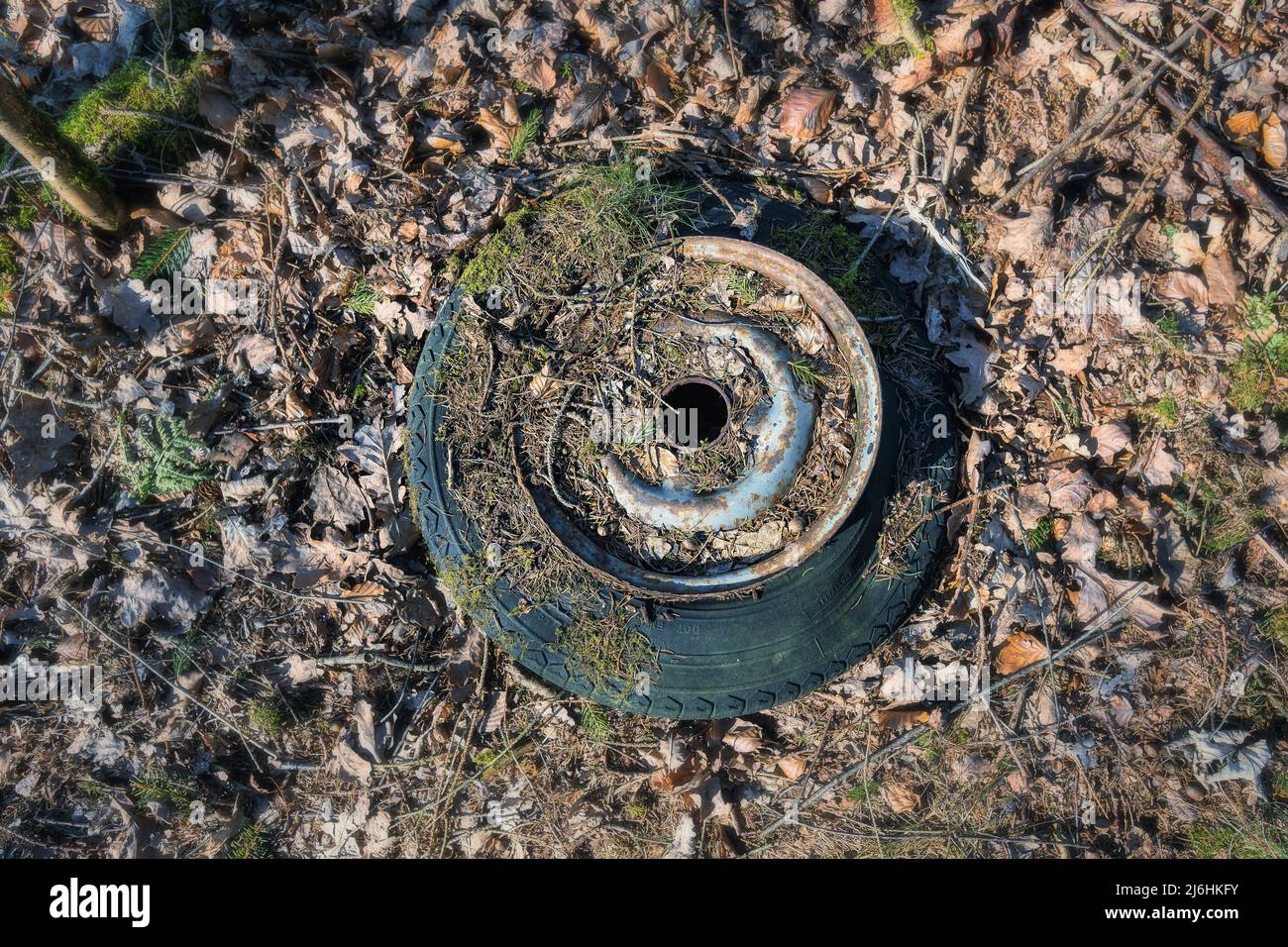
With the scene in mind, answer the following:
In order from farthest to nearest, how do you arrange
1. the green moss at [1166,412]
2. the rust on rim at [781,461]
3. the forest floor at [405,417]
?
the green moss at [1166,412] < the forest floor at [405,417] < the rust on rim at [781,461]

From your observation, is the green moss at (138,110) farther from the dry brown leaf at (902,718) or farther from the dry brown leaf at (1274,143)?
the dry brown leaf at (1274,143)

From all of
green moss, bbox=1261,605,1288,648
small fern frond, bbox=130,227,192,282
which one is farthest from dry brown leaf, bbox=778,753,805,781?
small fern frond, bbox=130,227,192,282

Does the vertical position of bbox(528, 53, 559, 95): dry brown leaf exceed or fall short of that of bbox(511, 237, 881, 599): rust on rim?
it exceeds it

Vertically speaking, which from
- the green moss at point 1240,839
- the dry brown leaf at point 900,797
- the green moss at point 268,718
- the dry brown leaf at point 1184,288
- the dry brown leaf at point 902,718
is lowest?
the green moss at point 1240,839

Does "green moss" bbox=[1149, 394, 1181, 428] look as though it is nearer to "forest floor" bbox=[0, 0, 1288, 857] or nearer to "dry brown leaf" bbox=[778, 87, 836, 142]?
"forest floor" bbox=[0, 0, 1288, 857]

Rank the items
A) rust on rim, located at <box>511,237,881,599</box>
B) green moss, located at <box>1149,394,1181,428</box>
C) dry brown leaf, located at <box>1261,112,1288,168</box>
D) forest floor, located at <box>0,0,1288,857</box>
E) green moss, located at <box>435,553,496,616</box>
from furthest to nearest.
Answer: dry brown leaf, located at <box>1261,112,1288,168</box>
green moss, located at <box>1149,394,1181,428</box>
forest floor, located at <box>0,0,1288,857</box>
green moss, located at <box>435,553,496,616</box>
rust on rim, located at <box>511,237,881,599</box>

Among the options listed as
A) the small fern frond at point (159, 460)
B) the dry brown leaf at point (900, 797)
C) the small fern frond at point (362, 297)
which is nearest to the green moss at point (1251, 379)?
the dry brown leaf at point (900, 797)

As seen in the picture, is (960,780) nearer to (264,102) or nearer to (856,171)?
(856,171)
